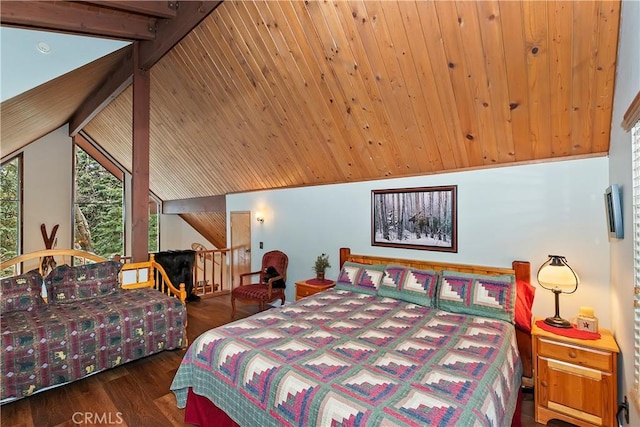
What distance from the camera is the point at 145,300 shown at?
3475 millimetres

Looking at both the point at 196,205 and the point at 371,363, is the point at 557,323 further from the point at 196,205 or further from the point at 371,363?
the point at 196,205

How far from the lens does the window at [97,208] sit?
7.79 m

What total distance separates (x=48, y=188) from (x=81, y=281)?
17.1ft

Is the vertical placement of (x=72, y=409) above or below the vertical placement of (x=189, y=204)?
below

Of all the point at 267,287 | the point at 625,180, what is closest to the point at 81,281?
the point at 267,287

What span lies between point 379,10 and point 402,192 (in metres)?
2.05


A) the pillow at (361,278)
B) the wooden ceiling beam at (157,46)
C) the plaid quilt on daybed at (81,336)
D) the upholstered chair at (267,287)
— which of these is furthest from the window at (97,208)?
the pillow at (361,278)

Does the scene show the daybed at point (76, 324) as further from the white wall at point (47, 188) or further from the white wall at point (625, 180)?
the white wall at point (47, 188)

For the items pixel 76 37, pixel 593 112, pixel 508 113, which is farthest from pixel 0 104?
pixel 593 112

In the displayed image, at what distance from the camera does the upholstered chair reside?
4516mm

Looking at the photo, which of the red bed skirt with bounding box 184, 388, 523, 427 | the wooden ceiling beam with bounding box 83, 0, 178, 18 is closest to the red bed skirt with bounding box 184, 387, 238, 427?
the red bed skirt with bounding box 184, 388, 523, 427

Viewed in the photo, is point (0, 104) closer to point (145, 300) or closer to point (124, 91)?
point (124, 91)

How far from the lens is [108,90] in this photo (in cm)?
512

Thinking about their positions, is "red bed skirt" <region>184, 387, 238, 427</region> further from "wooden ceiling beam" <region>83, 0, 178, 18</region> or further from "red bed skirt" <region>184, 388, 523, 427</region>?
"wooden ceiling beam" <region>83, 0, 178, 18</region>
